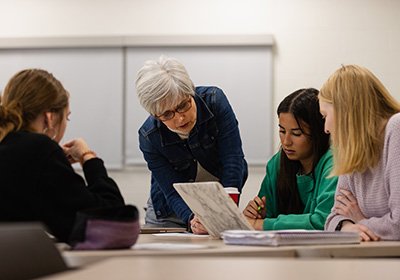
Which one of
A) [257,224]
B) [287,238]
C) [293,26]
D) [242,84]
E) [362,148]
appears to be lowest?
[257,224]

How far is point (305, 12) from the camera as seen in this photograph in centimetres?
556

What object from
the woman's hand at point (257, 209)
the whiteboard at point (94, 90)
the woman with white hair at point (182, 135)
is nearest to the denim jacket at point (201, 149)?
the woman with white hair at point (182, 135)

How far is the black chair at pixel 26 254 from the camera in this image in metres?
1.36

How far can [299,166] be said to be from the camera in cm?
329

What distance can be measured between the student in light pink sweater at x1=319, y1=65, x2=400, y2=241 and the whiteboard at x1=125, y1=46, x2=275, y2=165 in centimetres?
281

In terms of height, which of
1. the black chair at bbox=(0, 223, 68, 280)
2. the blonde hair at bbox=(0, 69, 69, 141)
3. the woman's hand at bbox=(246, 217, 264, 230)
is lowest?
the woman's hand at bbox=(246, 217, 264, 230)

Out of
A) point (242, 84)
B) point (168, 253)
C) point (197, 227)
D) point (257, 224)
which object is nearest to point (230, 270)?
point (168, 253)

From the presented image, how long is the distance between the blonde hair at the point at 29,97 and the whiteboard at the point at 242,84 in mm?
3174

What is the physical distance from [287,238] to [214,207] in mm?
497

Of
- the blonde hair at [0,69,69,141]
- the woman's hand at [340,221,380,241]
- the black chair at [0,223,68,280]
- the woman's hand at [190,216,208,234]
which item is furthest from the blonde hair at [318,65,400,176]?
the black chair at [0,223,68,280]

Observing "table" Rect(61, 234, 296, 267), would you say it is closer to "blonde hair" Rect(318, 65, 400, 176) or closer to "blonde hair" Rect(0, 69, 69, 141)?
"blonde hair" Rect(0, 69, 69, 141)

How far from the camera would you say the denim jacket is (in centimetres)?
338

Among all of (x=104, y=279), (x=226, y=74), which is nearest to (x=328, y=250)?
(x=104, y=279)

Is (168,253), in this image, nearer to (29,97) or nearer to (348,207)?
(29,97)
